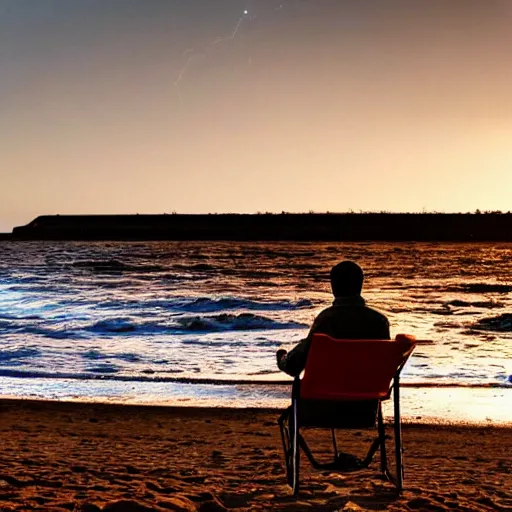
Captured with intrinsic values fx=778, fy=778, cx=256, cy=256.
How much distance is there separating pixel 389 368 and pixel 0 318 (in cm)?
1548

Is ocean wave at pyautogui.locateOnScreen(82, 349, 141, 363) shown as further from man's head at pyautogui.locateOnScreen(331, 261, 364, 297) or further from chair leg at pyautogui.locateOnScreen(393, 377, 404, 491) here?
man's head at pyautogui.locateOnScreen(331, 261, 364, 297)

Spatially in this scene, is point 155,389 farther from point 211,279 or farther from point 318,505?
point 211,279

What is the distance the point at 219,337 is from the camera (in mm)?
14789

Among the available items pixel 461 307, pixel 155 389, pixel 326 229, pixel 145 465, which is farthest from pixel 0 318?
pixel 326 229

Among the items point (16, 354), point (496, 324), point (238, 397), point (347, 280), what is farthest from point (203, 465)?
point (496, 324)

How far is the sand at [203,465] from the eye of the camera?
4383 mm

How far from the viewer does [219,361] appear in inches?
452

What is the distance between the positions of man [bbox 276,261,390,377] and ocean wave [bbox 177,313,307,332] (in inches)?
465

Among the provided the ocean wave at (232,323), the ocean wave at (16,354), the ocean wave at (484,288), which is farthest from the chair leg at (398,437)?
the ocean wave at (484,288)

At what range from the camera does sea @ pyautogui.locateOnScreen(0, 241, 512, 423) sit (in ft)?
28.4

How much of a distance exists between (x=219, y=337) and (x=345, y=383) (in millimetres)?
10791

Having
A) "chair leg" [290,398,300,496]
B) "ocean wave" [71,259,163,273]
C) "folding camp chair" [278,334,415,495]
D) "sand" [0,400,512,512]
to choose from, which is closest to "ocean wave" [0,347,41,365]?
"sand" [0,400,512,512]

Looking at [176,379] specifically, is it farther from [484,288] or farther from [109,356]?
[484,288]

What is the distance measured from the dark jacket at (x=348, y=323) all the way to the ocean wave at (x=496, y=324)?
1201 centimetres
